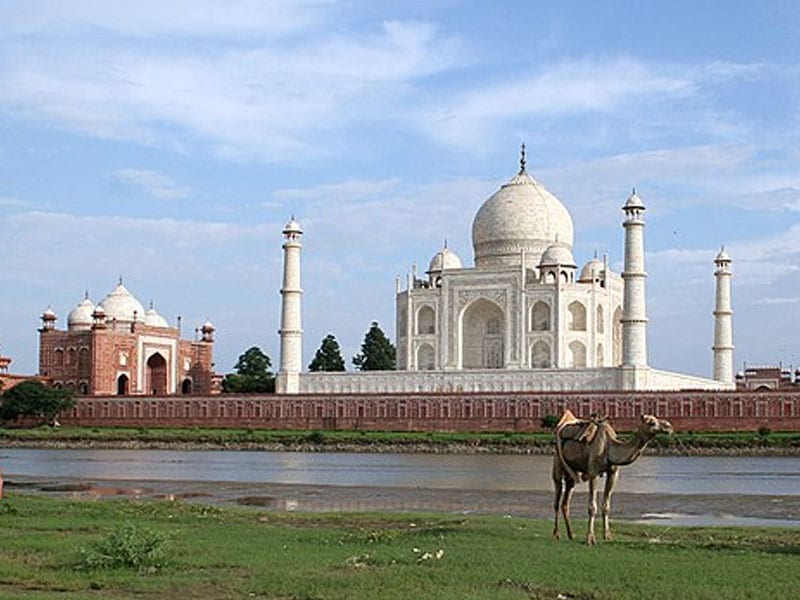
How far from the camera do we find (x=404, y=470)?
115 ft

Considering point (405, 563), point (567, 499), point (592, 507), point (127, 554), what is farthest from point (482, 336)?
point (127, 554)

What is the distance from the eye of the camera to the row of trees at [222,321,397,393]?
74.9 meters

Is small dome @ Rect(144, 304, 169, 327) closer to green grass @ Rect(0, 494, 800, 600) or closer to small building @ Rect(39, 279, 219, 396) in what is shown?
small building @ Rect(39, 279, 219, 396)

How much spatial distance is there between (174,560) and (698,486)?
17811 mm

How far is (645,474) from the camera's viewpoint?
32.4 metres

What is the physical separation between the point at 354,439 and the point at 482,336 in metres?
12.3

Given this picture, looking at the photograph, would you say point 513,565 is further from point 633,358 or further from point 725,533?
point 633,358

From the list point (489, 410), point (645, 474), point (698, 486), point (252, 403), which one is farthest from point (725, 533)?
point (252, 403)

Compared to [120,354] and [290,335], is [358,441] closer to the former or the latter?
[290,335]

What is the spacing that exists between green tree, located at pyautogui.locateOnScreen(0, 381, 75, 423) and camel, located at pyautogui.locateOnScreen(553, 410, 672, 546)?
173 feet

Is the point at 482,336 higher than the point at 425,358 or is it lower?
higher

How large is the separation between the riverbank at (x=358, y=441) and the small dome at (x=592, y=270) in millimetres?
13184

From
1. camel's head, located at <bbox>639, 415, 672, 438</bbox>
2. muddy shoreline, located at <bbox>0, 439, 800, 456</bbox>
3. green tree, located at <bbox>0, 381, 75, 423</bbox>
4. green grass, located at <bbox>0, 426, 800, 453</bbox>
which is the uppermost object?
green tree, located at <bbox>0, 381, 75, 423</bbox>

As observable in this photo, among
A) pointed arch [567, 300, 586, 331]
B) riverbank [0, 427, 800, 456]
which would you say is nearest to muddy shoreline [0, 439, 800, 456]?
riverbank [0, 427, 800, 456]
